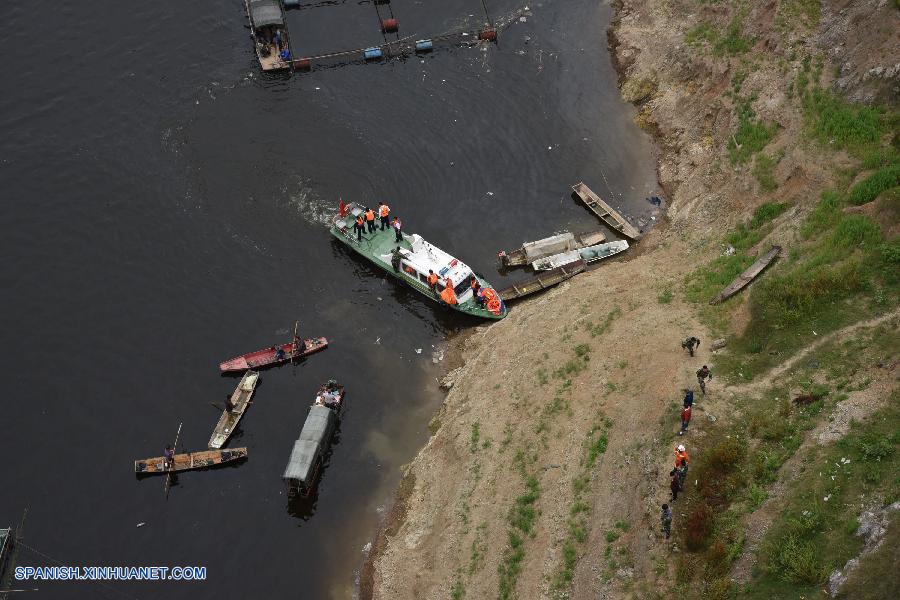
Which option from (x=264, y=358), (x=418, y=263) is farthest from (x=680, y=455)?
(x=264, y=358)

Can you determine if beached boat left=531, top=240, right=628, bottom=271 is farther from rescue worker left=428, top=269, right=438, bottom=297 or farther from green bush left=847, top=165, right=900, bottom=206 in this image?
green bush left=847, top=165, right=900, bottom=206

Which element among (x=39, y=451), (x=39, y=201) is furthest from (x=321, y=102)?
(x=39, y=451)

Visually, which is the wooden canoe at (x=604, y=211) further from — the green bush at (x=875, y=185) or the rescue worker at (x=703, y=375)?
the rescue worker at (x=703, y=375)

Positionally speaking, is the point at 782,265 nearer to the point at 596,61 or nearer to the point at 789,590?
the point at 789,590

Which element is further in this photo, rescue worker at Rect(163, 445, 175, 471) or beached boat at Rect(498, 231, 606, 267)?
beached boat at Rect(498, 231, 606, 267)

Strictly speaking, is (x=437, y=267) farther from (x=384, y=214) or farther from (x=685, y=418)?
(x=685, y=418)

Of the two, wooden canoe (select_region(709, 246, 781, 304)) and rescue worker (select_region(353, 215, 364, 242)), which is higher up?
rescue worker (select_region(353, 215, 364, 242))

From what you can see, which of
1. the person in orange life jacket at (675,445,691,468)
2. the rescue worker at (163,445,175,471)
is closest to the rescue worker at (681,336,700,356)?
the person in orange life jacket at (675,445,691,468)
